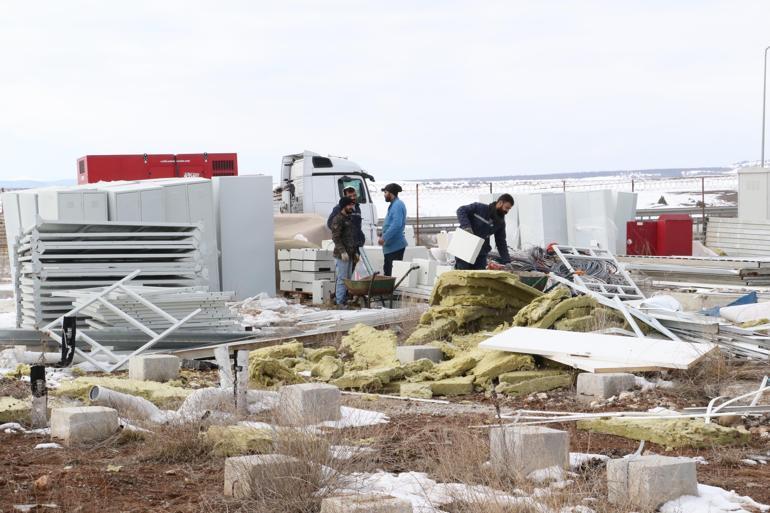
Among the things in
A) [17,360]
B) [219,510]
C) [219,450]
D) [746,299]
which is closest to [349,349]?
[17,360]

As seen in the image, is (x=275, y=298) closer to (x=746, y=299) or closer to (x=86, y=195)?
(x=86, y=195)

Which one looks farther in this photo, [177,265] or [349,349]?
[177,265]

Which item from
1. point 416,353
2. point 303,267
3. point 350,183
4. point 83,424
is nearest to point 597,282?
point 416,353

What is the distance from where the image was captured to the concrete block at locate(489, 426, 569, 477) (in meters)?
5.64

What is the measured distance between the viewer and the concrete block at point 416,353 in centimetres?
1041

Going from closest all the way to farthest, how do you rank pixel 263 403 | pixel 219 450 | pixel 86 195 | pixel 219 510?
pixel 219 510 → pixel 219 450 → pixel 263 403 → pixel 86 195

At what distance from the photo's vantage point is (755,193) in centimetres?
2339

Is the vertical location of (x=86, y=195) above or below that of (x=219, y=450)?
above

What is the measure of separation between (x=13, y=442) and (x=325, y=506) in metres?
3.07

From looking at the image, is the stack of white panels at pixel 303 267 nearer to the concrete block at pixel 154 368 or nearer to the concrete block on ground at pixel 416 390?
the concrete block at pixel 154 368

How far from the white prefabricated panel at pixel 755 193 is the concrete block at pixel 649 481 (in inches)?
740

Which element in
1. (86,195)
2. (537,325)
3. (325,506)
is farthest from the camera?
(86,195)

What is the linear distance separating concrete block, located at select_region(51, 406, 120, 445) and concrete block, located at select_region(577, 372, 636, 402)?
3.86 m

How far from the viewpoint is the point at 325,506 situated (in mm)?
4691
